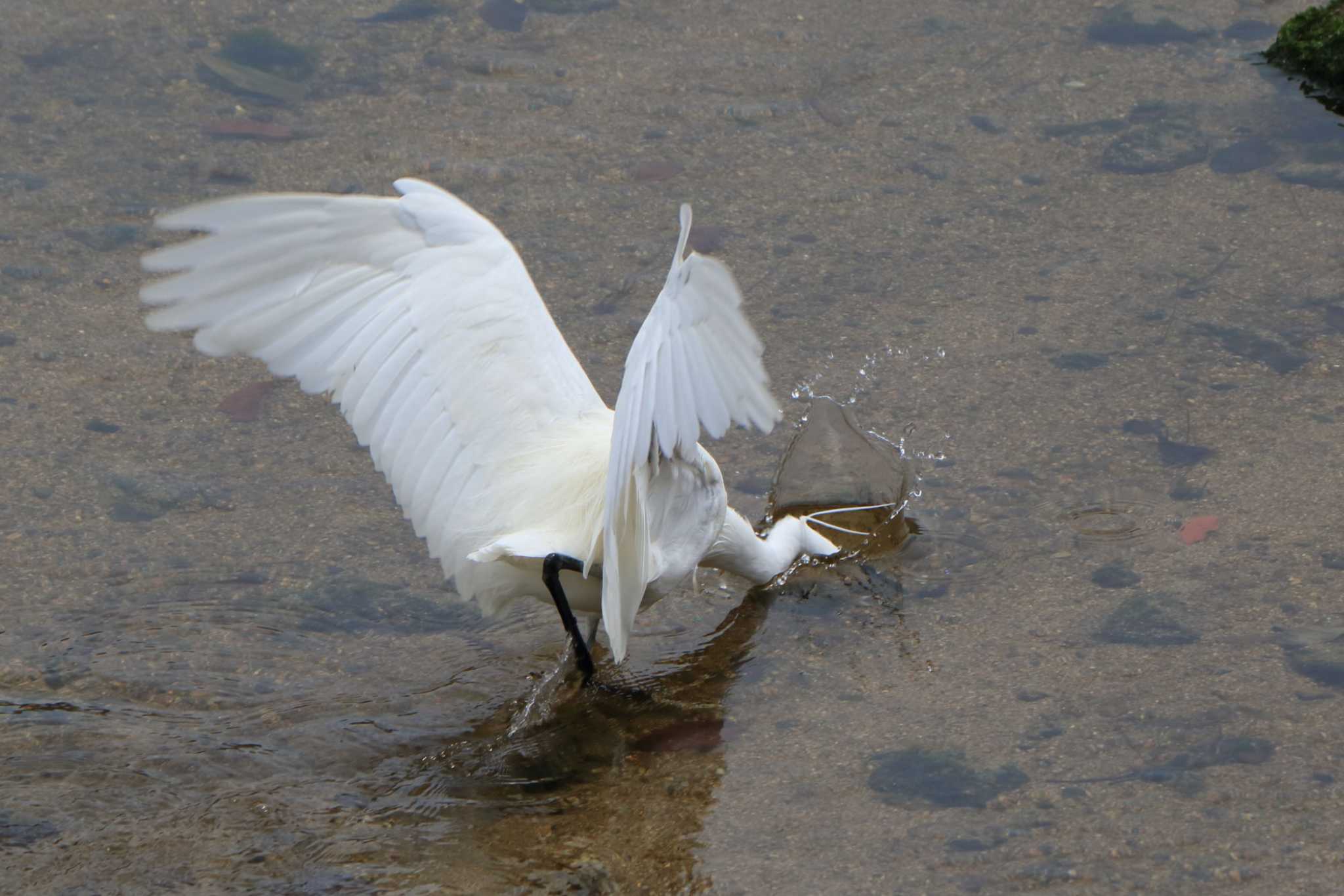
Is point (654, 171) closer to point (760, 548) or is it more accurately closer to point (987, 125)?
point (987, 125)

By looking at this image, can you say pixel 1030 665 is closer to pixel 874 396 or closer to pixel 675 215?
pixel 874 396

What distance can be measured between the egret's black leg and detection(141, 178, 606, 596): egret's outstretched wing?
171 mm

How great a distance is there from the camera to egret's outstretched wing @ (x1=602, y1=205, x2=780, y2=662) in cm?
259

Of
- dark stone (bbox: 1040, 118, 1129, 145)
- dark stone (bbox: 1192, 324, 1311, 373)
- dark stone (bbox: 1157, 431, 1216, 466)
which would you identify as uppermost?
dark stone (bbox: 1040, 118, 1129, 145)

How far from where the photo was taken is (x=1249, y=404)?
425cm

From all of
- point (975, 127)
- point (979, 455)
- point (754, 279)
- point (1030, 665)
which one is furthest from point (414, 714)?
point (975, 127)

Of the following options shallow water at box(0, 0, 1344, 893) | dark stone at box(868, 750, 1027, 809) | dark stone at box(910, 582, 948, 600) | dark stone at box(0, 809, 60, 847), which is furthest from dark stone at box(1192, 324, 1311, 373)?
dark stone at box(0, 809, 60, 847)

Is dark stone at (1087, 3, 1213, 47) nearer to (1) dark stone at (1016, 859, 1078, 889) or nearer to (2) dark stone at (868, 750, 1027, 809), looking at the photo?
(2) dark stone at (868, 750, 1027, 809)

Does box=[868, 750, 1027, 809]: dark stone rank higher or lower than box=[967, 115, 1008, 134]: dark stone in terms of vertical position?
lower

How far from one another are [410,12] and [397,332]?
3.55 metres

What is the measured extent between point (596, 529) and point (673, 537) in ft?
0.56

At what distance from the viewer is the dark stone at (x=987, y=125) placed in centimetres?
565

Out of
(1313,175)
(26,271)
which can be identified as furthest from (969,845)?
(26,271)

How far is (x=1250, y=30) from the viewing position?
6.12m
